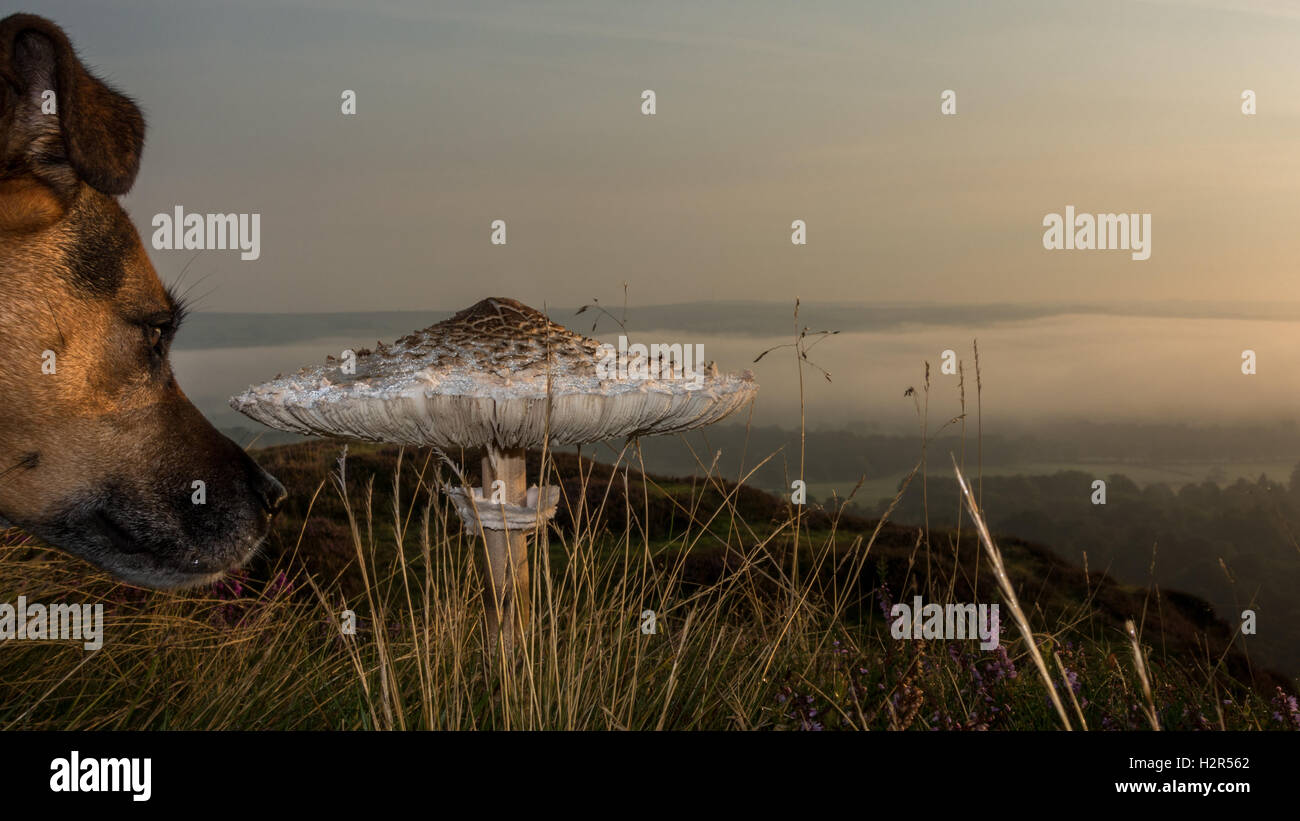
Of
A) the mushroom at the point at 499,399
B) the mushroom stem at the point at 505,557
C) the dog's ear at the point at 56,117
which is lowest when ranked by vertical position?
the mushroom stem at the point at 505,557

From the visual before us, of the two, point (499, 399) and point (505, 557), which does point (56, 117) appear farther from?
point (505, 557)

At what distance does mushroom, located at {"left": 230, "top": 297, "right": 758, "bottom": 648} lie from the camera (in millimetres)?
5000

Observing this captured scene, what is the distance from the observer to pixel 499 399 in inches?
195

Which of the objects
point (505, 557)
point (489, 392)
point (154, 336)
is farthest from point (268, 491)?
point (489, 392)

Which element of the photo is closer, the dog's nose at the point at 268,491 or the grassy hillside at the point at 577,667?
the grassy hillside at the point at 577,667

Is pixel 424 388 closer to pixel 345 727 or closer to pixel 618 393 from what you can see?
pixel 618 393

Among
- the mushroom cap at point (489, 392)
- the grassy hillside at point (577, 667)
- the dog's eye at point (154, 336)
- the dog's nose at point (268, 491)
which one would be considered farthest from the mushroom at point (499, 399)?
the dog's eye at point (154, 336)

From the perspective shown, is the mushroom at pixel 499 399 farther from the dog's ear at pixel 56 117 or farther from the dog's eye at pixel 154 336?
the dog's ear at pixel 56 117

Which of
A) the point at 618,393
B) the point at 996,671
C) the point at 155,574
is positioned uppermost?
the point at 618,393

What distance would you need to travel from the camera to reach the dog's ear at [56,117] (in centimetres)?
430
